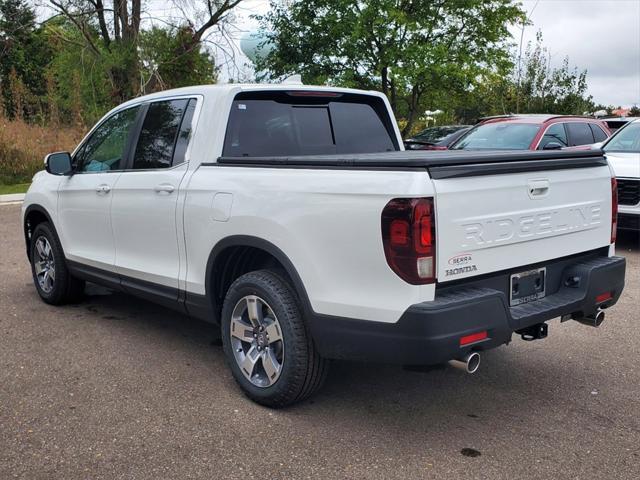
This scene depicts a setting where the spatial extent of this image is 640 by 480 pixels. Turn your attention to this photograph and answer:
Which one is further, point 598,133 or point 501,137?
point 598,133

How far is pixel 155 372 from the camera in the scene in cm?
447

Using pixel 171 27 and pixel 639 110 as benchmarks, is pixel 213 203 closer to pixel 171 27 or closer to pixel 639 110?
pixel 171 27

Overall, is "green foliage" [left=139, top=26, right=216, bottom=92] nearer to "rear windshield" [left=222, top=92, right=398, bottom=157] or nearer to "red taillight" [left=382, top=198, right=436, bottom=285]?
"rear windshield" [left=222, top=92, right=398, bottom=157]

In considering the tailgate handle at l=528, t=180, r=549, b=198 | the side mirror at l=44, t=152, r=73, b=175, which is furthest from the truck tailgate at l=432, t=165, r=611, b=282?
the side mirror at l=44, t=152, r=73, b=175

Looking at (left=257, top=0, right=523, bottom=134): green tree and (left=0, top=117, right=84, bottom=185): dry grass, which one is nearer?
(left=0, top=117, right=84, bottom=185): dry grass

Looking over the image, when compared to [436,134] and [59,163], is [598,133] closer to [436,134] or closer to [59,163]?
[436,134]

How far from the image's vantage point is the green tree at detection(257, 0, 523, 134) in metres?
20.1

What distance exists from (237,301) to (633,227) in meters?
6.78

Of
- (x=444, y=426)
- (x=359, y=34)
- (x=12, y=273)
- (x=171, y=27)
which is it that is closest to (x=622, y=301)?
(x=444, y=426)

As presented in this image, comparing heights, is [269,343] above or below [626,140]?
below

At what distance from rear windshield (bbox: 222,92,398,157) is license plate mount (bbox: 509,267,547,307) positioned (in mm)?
1751

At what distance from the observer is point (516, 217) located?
3.48 metres

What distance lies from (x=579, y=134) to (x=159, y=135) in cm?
883

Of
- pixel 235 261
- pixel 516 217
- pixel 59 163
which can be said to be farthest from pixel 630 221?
pixel 59 163
